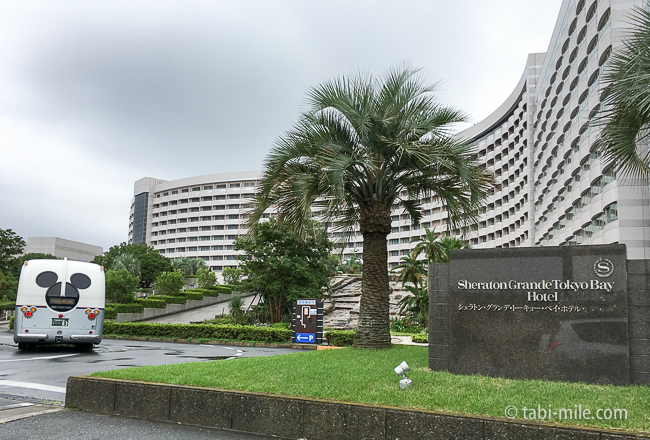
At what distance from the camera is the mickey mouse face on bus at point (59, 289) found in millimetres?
14719

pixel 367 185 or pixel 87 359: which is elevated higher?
pixel 367 185

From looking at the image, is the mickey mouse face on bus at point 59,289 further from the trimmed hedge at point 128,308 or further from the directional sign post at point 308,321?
the trimmed hedge at point 128,308

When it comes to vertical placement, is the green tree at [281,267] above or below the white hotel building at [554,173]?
below

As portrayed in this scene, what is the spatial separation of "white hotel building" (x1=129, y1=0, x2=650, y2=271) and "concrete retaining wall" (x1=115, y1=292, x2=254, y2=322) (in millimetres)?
6329

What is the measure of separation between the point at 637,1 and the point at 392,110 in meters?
29.7

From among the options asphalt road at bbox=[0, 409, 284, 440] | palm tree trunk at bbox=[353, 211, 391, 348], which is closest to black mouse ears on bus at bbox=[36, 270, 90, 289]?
palm tree trunk at bbox=[353, 211, 391, 348]

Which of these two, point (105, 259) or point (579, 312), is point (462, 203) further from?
point (105, 259)

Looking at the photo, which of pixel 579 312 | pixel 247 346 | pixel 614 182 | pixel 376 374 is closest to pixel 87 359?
pixel 247 346

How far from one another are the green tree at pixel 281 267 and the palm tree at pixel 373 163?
15.9m

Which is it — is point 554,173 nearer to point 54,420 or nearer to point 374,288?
point 374,288

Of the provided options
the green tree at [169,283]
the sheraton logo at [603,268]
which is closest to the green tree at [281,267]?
the green tree at [169,283]

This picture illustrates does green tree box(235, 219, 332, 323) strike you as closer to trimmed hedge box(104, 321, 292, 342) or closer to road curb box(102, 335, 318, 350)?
trimmed hedge box(104, 321, 292, 342)

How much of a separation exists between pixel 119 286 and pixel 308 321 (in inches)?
873

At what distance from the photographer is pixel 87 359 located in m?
13.8
